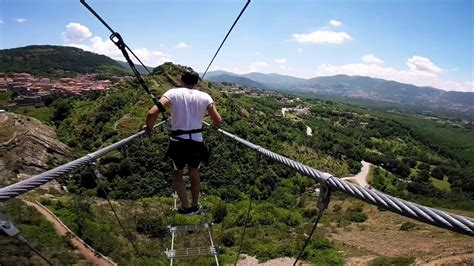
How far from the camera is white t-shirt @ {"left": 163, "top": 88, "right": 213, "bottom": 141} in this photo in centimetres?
469

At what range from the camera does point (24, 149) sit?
35.8 metres

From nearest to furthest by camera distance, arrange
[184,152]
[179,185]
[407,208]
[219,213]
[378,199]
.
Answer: [407,208]
[378,199]
[184,152]
[179,185]
[219,213]

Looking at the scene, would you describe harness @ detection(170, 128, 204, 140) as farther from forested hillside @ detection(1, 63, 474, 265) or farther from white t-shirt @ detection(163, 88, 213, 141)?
forested hillside @ detection(1, 63, 474, 265)

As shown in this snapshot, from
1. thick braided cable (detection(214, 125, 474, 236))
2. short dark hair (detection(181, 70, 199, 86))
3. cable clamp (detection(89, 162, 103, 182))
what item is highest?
short dark hair (detection(181, 70, 199, 86))

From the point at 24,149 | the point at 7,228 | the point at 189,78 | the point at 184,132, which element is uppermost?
the point at 189,78

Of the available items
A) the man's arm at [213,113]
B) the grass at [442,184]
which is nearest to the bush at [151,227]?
the man's arm at [213,113]

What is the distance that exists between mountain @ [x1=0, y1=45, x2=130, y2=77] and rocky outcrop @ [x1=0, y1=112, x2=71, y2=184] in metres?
93.0

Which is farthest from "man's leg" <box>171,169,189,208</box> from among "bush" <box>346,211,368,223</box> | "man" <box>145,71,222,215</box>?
"bush" <box>346,211,368,223</box>

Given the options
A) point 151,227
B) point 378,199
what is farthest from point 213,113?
point 151,227

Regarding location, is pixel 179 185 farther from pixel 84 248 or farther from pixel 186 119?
pixel 84 248

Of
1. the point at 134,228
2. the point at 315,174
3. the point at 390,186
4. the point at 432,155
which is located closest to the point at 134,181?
the point at 134,228

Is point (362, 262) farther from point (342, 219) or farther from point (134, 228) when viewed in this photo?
point (134, 228)

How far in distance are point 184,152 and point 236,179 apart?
4515 cm

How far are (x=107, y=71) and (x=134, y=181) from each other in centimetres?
13819
